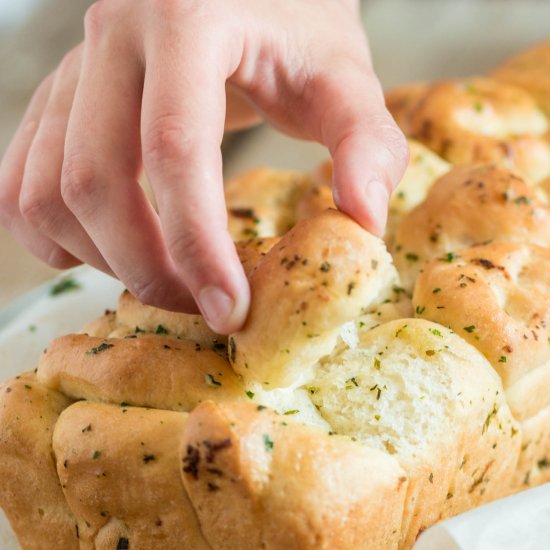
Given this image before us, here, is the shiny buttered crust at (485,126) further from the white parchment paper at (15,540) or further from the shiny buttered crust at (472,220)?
the white parchment paper at (15,540)

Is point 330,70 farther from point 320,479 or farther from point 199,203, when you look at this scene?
point 320,479

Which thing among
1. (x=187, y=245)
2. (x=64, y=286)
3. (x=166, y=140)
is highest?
(x=166, y=140)

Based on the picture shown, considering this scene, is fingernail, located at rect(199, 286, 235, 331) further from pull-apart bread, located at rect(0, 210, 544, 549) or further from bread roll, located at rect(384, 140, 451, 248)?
bread roll, located at rect(384, 140, 451, 248)

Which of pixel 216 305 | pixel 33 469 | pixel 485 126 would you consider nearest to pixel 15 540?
pixel 33 469

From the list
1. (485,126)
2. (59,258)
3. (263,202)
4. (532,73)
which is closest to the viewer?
(59,258)

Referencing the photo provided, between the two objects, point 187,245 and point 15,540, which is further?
point 15,540

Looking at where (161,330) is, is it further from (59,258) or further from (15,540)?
(15,540)

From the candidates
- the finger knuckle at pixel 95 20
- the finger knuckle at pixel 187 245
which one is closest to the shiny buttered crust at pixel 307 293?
the finger knuckle at pixel 187 245
